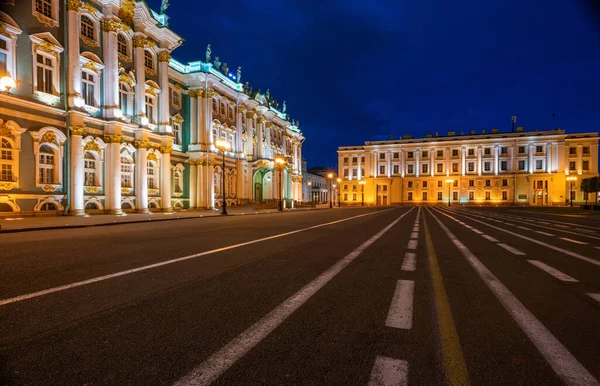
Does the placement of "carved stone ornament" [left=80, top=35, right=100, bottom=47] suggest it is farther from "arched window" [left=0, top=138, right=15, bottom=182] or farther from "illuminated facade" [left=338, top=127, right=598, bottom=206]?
"illuminated facade" [left=338, top=127, right=598, bottom=206]

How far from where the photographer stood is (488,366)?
271 cm

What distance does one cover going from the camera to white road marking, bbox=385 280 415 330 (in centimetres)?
361

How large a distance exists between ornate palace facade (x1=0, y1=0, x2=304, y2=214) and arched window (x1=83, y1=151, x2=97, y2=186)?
7 cm

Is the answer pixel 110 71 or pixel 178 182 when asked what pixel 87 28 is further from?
pixel 178 182

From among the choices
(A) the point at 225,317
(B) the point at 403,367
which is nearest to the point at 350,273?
(A) the point at 225,317

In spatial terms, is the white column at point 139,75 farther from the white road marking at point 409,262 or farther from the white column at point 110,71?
the white road marking at point 409,262

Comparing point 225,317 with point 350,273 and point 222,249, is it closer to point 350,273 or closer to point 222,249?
point 350,273

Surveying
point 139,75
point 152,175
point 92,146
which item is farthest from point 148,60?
point 92,146

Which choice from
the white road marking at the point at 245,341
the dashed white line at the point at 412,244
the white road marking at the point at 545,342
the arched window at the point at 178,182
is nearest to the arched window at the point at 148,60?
the arched window at the point at 178,182

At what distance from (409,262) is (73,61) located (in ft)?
88.1

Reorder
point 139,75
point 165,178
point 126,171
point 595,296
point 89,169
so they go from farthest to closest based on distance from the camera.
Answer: point 165,178 < point 139,75 < point 126,171 < point 89,169 < point 595,296

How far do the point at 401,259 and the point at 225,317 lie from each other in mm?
4807

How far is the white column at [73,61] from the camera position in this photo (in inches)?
934

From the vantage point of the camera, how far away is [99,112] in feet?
87.4
